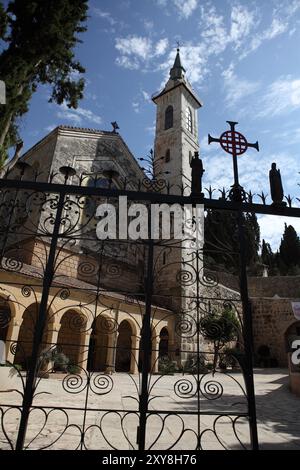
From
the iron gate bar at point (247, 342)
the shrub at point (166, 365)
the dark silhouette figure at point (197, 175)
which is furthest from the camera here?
the shrub at point (166, 365)

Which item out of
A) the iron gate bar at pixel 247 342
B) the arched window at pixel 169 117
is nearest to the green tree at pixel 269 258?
the arched window at pixel 169 117

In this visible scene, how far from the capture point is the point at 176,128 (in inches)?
993

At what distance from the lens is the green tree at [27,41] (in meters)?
9.52

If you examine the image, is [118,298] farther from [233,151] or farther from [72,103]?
[233,151]

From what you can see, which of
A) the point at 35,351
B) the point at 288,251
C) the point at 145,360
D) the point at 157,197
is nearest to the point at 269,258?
the point at 288,251

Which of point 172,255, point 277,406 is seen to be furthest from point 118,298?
point 277,406

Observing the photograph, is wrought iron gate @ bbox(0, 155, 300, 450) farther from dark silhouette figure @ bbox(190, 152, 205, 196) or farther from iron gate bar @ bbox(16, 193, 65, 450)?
dark silhouette figure @ bbox(190, 152, 205, 196)

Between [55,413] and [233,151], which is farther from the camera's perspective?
[55,413]

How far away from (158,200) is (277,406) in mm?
6365

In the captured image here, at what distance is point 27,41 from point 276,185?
398 inches

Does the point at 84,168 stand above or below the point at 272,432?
above

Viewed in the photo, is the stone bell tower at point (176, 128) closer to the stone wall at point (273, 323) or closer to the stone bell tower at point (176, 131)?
the stone bell tower at point (176, 131)

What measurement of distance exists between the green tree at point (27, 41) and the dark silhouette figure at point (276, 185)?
28.0 ft

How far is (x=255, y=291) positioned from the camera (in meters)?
29.7
